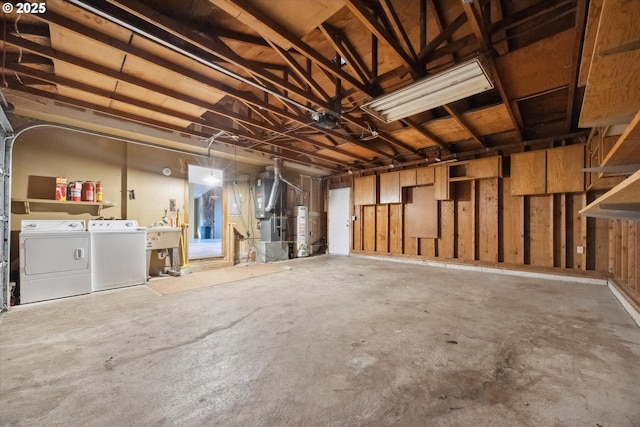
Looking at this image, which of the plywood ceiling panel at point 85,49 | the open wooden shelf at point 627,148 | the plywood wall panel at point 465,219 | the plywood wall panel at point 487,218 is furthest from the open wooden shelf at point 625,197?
the plywood ceiling panel at point 85,49

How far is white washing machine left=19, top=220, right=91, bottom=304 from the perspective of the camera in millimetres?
2945

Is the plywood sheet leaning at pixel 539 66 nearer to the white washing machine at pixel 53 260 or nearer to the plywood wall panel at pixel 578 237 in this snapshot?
the plywood wall panel at pixel 578 237

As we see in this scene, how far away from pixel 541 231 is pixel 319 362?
492cm

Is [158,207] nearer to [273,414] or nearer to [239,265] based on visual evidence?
[239,265]

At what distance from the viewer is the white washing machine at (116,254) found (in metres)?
3.44

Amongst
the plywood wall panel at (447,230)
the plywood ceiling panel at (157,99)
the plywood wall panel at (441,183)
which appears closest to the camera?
the plywood ceiling panel at (157,99)

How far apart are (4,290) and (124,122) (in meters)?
2.62

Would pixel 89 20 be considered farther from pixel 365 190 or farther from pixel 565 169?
pixel 565 169

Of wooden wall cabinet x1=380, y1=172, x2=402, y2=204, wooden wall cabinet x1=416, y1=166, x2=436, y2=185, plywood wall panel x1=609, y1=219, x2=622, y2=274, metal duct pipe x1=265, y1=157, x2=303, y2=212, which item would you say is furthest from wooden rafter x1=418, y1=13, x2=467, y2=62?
metal duct pipe x1=265, y1=157, x2=303, y2=212

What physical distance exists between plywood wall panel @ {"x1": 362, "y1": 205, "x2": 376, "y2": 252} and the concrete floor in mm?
3622

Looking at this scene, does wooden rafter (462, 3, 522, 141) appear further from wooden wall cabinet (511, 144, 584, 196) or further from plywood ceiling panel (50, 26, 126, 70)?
plywood ceiling panel (50, 26, 126, 70)

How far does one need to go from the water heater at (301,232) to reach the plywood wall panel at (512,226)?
4.47 metres

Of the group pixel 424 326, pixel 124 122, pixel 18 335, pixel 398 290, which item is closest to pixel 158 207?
pixel 124 122

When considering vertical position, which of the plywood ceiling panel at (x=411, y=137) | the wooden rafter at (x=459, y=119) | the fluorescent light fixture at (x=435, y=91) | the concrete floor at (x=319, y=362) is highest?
the plywood ceiling panel at (x=411, y=137)
